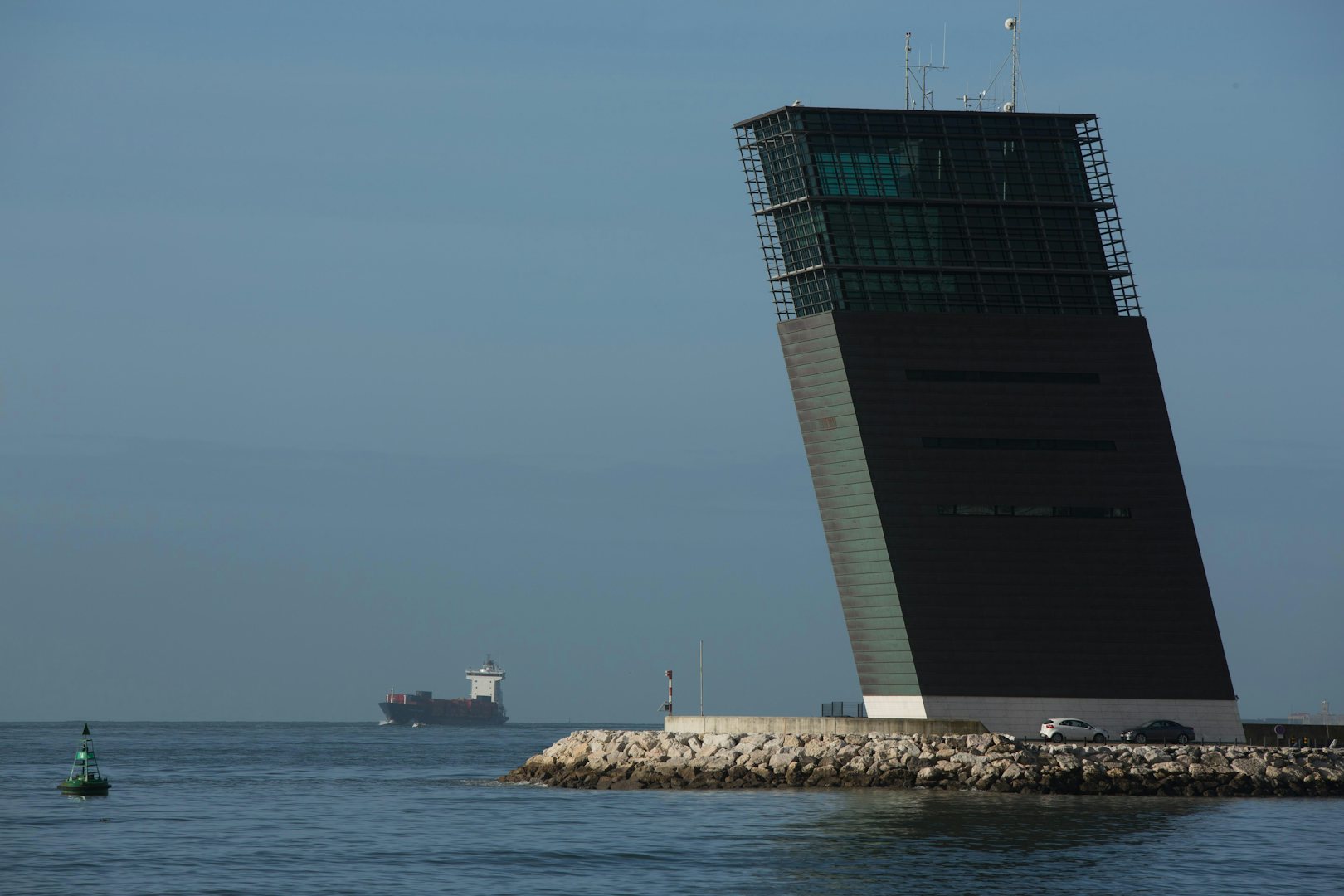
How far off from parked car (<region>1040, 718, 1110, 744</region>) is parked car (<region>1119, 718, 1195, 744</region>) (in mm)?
1353

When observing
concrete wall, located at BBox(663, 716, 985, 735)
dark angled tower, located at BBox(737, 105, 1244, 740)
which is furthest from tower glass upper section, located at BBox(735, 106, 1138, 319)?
concrete wall, located at BBox(663, 716, 985, 735)

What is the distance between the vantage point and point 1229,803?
69312 millimetres

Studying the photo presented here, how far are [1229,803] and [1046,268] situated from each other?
2718 centimetres

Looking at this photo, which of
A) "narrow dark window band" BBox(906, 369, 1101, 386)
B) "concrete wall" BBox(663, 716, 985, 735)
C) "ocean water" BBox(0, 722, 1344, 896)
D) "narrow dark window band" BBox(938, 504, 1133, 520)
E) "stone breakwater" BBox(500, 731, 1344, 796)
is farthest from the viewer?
"narrow dark window band" BBox(906, 369, 1101, 386)

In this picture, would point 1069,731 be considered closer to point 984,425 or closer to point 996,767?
point 996,767

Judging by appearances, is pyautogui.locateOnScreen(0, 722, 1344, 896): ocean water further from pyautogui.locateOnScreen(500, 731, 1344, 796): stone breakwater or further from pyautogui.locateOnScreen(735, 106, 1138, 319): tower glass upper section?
pyautogui.locateOnScreen(735, 106, 1138, 319): tower glass upper section

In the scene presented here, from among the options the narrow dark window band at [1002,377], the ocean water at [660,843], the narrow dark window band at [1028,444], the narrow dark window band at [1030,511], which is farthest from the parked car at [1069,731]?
the narrow dark window band at [1002,377]

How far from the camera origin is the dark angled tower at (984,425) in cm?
7944

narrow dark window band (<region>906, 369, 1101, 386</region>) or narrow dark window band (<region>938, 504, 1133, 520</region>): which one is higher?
narrow dark window band (<region>906, 369, 1101, 386</region>)

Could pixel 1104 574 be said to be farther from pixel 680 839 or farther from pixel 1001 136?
pixel 680 839

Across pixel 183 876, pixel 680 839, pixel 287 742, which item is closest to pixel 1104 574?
pixel 680 839

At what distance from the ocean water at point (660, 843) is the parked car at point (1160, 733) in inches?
324

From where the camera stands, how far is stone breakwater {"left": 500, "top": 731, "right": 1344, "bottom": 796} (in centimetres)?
7188

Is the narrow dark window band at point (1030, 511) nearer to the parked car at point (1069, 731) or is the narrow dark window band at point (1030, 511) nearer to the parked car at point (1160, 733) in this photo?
the parked car at point (1069, 731)
